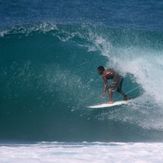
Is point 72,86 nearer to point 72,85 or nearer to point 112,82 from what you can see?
point 72,85

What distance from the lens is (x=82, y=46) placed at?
15289mm

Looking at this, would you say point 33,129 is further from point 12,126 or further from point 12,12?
point 12,12

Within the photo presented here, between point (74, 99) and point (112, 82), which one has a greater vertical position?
point (112, 82)

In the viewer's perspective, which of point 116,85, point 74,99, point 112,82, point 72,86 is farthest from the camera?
point 72,86

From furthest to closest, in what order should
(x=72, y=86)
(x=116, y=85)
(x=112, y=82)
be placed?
(x=72, y=86) < (x=112, y=82) < (x=116, y=85)

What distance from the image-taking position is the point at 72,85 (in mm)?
13578

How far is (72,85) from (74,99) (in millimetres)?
674

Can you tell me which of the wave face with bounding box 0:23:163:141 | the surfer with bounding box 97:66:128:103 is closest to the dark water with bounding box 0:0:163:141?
the wave face with bounding box 0:23:163:141

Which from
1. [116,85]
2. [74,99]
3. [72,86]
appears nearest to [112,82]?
[116,85]

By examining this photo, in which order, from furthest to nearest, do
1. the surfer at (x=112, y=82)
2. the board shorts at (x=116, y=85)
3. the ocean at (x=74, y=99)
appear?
1. the board shorts at (x=116, y=85)
2. the surfer at (x=112, y=82)
3. the ocean at (x=74, y=99)

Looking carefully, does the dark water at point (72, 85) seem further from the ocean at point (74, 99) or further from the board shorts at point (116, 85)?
the board shorts at point (116, 85)

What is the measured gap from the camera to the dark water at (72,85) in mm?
11836

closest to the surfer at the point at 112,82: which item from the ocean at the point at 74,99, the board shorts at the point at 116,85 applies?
the board shorts at the point at 116,85

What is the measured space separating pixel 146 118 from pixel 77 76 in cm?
306
